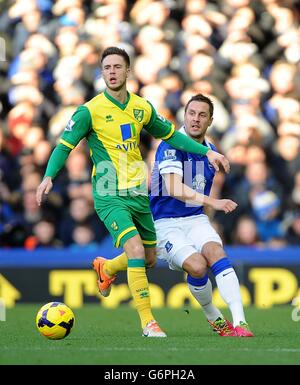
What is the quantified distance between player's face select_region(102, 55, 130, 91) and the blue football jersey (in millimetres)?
762

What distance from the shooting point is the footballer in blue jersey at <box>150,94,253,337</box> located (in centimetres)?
903

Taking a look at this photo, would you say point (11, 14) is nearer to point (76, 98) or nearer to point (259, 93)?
point (76, 98)

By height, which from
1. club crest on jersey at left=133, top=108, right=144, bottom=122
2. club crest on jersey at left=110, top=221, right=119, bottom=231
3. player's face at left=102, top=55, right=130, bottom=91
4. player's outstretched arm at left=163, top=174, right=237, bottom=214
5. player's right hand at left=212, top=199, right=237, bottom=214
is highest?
player's face at left=102, top=55, right=130, bottom=91

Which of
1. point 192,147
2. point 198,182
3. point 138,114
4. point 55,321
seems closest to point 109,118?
point 138,114

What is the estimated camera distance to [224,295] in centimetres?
896

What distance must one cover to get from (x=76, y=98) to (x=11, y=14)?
1927mm

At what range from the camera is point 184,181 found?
A: 9.54 meters

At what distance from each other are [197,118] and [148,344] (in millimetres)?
2183

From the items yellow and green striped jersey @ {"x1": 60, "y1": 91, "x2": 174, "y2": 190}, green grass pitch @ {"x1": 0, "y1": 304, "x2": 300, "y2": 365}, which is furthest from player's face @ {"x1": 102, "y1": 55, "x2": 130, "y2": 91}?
green grass pitch @ {"x1": 0, "y1": 304, "x2": 300, "y2": 365}

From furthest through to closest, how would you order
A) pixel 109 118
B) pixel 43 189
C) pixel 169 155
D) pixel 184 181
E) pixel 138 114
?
pixel 184 181 < pixel 169 155 < pixel 138 114 < pixel 109 118 < pixel 43 189

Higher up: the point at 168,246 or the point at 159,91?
the point at 159,91

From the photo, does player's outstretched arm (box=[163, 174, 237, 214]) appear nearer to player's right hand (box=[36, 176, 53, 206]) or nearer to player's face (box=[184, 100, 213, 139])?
player's face (box=[184, 100, 213, 139])

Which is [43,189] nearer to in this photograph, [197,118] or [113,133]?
[113,133]

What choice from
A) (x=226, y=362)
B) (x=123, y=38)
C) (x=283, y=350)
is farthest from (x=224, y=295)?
(x=123, y=38)
